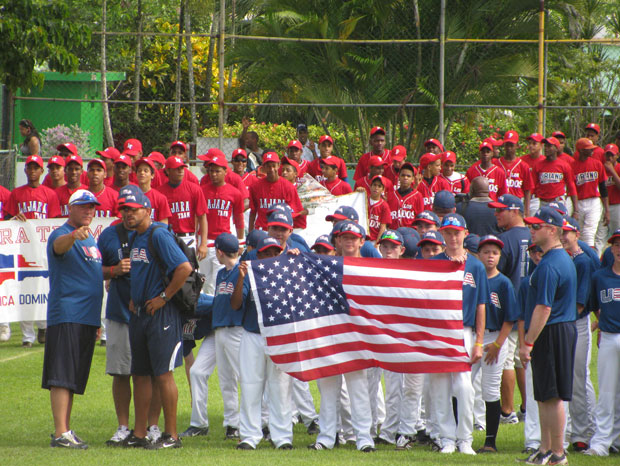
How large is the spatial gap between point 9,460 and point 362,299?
3425 mm

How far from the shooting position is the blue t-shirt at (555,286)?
745 centimetres

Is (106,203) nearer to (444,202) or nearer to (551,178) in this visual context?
(444,202)

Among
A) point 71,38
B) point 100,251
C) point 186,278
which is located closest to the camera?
point 186,278

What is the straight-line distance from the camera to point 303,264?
8602 millimetres

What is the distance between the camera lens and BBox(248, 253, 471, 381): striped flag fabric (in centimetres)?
835

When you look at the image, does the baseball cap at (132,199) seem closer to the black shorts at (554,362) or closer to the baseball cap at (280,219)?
the baseball cap at (280,219)

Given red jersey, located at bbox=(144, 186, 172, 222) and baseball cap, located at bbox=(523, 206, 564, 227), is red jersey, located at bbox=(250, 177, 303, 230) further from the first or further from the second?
baseball cap, located at bbox=(523, 206, 564, 227)

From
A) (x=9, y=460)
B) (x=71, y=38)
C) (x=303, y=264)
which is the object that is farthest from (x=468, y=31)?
(x=9, y=460)

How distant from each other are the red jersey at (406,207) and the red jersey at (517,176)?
6.35 ft

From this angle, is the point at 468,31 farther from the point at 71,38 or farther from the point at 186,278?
the point at 186,278

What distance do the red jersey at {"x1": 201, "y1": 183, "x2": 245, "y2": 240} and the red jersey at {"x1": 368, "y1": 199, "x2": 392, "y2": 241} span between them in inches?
75.0

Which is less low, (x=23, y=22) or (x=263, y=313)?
(x=23, y=22)

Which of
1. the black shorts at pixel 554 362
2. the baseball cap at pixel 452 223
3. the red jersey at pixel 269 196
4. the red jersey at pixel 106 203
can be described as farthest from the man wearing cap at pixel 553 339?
the red jersey at pixel 106 203

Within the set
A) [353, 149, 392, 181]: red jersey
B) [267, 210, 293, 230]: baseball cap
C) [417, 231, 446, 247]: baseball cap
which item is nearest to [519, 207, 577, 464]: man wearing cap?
[417, 231, 446, 247]: baseball cap
